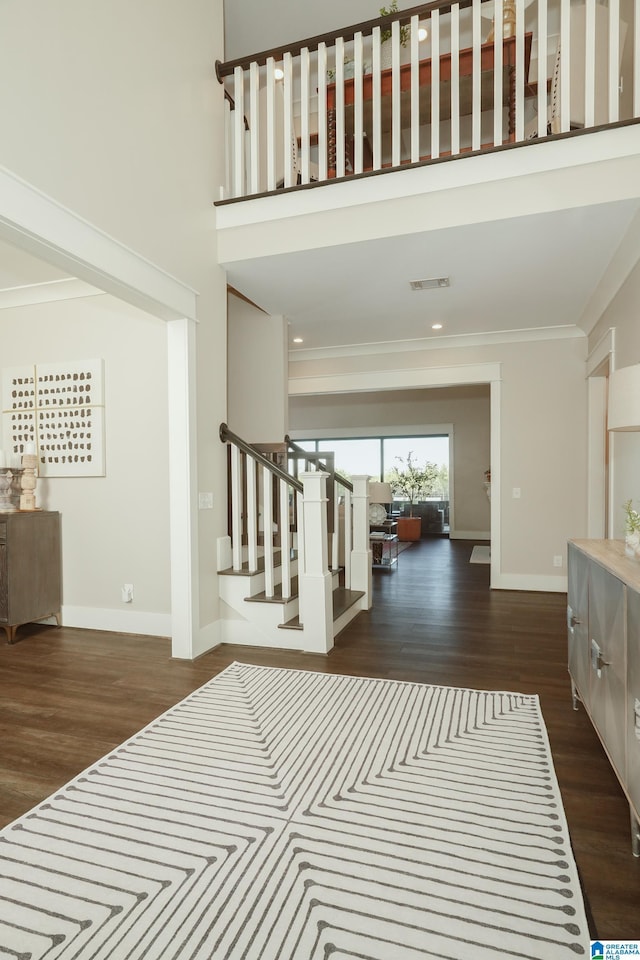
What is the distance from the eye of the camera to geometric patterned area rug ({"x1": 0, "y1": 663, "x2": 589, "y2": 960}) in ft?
4.53

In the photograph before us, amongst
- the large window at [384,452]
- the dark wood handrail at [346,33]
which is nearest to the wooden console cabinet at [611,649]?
the dark wood handrail at [346,33]

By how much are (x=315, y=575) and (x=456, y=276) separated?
2524 millimetres

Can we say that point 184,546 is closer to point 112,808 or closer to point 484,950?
point 112,808

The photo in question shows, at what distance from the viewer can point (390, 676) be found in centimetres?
325

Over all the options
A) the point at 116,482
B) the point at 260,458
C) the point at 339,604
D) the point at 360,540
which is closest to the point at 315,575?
the point at 339,604

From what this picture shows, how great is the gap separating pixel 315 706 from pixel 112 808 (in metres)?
1.13

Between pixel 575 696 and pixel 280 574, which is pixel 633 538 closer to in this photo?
pixel 575 696

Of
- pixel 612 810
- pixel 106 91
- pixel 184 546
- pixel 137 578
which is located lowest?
Result: pixel 612 810

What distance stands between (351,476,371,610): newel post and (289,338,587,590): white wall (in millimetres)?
1774

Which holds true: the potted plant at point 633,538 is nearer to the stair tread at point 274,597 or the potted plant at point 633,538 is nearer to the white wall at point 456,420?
the stair tread at point 274,597

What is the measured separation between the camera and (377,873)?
1.60 meters

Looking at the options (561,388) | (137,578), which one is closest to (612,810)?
(137,578)

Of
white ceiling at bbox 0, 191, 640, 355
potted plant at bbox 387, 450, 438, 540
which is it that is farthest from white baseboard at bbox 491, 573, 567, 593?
potted plant at bbox 387, 450, 438, 540

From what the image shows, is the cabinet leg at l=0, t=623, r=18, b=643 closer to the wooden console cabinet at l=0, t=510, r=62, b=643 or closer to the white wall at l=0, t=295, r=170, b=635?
the wooden console cabinet at l=0, t=510, r=62, b=643
